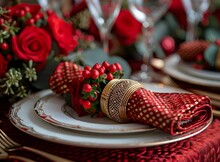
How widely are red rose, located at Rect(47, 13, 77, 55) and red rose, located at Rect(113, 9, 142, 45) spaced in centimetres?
30

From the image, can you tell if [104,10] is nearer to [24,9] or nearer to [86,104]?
[24,9]

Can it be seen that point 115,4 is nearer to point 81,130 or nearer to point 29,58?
point 29,58

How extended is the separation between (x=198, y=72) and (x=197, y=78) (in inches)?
0.8

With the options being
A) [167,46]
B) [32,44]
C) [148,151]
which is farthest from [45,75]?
[167,46]

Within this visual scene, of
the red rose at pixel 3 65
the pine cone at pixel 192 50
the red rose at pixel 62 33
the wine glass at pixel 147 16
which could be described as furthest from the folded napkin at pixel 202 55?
the red rose at pixel 3 65

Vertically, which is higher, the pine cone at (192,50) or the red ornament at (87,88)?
the red ornament at (87,88)

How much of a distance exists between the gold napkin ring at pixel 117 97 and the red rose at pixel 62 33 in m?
0.23

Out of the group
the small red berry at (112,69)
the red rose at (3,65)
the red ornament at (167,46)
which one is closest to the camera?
the small red berry at (112,69)

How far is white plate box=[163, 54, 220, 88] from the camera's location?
84cm

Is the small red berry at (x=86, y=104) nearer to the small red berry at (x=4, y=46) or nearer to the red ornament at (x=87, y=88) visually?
the red ornament at (x=87, y=88)

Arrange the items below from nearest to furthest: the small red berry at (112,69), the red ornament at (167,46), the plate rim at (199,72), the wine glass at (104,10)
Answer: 1. the small red berry at (112,69)
2. the plate rim at (199,72)
3. the wine glass at (104,10)
4. the red ornament at (167,46)

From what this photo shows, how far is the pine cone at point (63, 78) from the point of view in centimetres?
71

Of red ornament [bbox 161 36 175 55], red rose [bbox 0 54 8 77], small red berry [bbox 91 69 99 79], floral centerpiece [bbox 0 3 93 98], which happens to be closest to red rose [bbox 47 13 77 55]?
floral centerpiece [bbox 0 3 93 98]

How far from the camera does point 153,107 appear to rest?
59 centimetres
